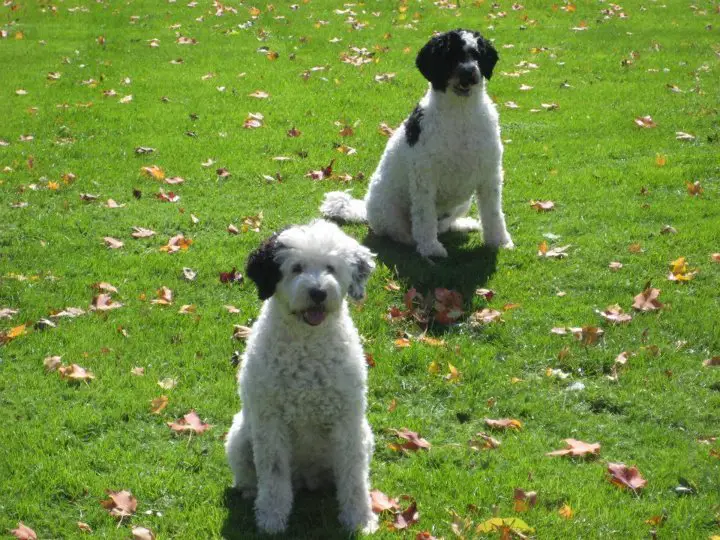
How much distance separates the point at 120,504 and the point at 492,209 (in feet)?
14.3

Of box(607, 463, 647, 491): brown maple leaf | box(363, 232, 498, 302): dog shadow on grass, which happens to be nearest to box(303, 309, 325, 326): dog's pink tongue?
box(607, 463, 647, 491): brown maple leaf

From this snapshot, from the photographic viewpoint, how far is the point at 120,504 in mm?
4762

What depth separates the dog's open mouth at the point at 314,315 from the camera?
14.4 feet


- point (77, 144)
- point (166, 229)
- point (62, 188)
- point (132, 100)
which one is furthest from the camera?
point (132, 100)

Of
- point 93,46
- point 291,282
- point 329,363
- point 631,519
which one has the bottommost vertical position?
point 93,46

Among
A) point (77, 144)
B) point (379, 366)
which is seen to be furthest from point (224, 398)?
point (77, 144)

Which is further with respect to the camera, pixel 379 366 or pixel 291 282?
pixel 379 366

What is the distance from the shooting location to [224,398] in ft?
19.2

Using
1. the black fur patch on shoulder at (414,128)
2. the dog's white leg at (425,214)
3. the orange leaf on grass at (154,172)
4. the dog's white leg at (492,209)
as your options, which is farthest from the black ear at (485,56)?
the orange leaf on grass at (154,172)

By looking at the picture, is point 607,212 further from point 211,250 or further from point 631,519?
point 631,519

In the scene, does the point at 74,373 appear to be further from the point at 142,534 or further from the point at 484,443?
the point at 484,443

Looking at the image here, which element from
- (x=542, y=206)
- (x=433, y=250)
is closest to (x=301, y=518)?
(x=433, y=250)

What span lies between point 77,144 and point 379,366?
256 inches

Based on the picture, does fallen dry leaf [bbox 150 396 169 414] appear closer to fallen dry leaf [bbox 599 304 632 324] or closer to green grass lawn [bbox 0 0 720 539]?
green grass lawn [bbox 0 0 720 539]
